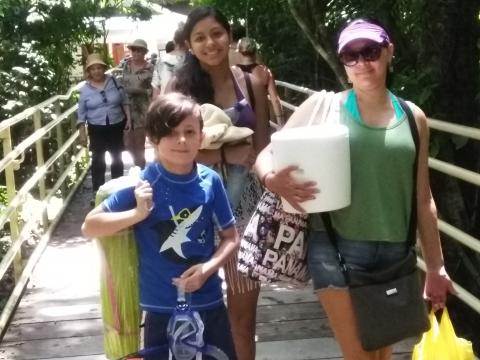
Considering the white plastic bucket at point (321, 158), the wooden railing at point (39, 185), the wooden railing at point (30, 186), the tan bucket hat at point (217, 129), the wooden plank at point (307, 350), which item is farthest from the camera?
the wooden railing at point (30, 186)

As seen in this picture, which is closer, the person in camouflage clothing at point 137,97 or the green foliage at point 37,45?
the person in camouflage clothing at point 137,97

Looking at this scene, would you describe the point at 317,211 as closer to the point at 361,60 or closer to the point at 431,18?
the point at 361,60

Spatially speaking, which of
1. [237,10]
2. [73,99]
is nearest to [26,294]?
[73,99]

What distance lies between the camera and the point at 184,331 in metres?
2.72

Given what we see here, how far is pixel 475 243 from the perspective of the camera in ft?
11.5

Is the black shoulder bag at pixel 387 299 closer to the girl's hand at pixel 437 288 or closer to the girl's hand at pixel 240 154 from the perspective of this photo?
the girl's hand at pixel 437 288

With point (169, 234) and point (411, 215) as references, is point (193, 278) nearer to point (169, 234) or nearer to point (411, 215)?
point (169, 234)

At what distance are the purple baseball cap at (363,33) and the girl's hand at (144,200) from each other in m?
0.73

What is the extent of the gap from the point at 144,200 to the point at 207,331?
1.66 feet

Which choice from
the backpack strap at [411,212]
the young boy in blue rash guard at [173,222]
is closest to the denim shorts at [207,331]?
the young boy in blue rash guard at [173,222]

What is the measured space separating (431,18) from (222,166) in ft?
6.62

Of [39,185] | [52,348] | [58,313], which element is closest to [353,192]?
[52,348]

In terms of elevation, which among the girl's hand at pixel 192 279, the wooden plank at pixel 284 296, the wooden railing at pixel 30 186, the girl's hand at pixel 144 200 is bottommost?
the wooden plank at pixel 284 296

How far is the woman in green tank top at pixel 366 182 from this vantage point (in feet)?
8.64
